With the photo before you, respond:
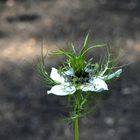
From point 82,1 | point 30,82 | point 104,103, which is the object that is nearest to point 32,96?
point 30,82

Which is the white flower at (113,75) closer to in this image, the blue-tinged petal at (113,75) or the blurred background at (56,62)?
the blue-tinged petal at (113,75)

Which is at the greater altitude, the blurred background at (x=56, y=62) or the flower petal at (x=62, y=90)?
the blurred background at (x=56, y=62)

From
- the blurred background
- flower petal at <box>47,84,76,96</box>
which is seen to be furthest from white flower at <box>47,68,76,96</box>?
the blurred background

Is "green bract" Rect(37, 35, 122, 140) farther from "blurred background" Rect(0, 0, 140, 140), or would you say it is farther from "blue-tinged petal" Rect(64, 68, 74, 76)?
"blurred background" Rect(0, 0, 140, 140)

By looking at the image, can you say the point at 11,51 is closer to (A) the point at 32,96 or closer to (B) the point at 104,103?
(A) the point at 32,96

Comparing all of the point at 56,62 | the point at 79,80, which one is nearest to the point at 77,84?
the point at 79,80

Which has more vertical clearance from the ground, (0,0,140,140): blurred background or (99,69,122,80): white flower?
(0,0,140,140): blurred background

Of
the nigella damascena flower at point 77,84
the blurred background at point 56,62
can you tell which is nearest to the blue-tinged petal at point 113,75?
the nigella damascena flower at point 77,84
